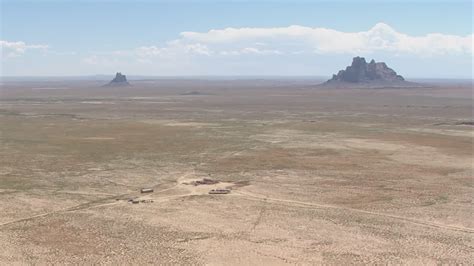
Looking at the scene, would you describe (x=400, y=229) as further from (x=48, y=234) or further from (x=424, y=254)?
(x=48, y=234)

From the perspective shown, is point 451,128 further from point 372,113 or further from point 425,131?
point 372,113

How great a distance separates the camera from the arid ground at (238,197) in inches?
1077

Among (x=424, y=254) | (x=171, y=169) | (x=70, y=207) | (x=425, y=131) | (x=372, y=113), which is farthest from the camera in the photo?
(x=372, y=113)

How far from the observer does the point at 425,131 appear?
7581cm

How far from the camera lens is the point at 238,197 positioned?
1490 inches

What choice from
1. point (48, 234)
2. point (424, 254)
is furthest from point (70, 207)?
point (424, 254)

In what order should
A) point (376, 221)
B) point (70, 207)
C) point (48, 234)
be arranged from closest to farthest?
1. point (48, 234)
2. point (376, 221)
3. point (70, 207)

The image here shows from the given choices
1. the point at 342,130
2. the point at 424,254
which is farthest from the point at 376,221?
the point at 342,130

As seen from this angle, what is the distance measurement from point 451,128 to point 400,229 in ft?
176

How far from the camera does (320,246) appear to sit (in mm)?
27953

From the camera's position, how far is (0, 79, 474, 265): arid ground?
89.8 feet

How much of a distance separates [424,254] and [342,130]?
51.0m

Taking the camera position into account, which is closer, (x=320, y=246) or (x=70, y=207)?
(x=320, y=246)

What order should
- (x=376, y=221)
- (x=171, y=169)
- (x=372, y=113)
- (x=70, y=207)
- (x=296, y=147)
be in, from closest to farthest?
(x=376, y=221)
(x=70, y=207)
(x=171, y=169)
(x=296, y=147)
(x=372, y=113)
